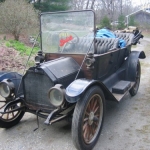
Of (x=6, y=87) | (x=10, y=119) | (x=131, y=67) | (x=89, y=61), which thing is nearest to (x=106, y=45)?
(x=131, y=67)

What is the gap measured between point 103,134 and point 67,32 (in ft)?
5.94

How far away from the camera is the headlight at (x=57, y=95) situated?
2.81 m

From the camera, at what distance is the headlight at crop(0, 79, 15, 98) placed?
129 inches

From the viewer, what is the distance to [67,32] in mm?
3779

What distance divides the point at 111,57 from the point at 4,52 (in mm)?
4976

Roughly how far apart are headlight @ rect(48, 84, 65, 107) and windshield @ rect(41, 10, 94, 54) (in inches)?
39.1

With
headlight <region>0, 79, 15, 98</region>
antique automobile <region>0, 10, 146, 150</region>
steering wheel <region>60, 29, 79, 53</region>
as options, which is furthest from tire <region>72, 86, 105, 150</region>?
headlight <region>0, 79, 15, 98</region>

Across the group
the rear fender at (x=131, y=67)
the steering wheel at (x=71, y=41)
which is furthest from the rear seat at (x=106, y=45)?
the steering wheel at (x=71, y=41)

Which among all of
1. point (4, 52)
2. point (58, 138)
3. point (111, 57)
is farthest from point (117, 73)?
point (4, 52)

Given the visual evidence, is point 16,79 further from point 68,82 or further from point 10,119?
point 68,82

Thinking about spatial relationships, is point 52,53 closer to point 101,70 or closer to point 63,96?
point 101,70

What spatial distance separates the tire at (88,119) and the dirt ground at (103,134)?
19 centimetres

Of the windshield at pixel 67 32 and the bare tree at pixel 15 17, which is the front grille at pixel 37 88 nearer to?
the windshield at pixel 67 32

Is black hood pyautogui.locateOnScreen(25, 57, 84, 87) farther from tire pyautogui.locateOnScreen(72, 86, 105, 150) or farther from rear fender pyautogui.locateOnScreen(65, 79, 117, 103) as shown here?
tire pyautogui.locateOnScreen(72, 86, 105, 150)
